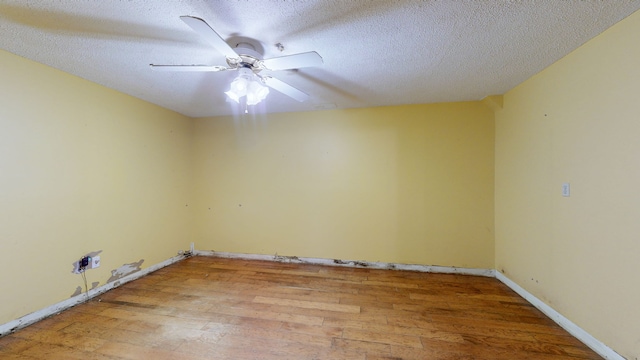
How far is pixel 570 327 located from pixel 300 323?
2020mm

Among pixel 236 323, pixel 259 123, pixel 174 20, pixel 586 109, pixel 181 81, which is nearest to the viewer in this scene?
pixel 174 20

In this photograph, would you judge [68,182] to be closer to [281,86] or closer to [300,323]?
[281,86]

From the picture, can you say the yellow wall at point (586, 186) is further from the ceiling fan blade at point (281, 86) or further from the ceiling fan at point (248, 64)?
the ceiling fan blade at point (281, 86)

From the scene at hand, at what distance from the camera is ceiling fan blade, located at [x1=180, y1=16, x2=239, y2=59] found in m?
1.12

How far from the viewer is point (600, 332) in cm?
157

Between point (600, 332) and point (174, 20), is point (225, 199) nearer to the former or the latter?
point (174, 20)

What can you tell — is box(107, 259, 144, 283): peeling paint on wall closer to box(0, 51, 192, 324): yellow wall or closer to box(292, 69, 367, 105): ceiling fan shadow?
box(0, 51, 192, 324): yellow wall

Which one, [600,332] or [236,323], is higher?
[600,332]

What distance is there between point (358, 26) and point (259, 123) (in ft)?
7.30

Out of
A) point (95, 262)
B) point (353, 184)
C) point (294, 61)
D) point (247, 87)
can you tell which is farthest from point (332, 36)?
point (95, 262)

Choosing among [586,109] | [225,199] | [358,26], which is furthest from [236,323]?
[586,109]

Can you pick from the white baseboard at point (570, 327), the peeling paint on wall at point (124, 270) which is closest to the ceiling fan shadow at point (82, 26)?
the peeling paint on wall at point (124, 270)

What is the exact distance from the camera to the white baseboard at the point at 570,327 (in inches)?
60.0

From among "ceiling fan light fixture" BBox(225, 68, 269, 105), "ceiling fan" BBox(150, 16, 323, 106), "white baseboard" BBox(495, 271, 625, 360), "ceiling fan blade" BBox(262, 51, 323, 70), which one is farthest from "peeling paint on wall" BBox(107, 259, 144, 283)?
"white baseboard" BBox(495, 271, 625, 360)
